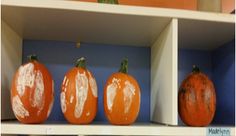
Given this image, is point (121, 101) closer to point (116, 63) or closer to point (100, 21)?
point (100, 21)

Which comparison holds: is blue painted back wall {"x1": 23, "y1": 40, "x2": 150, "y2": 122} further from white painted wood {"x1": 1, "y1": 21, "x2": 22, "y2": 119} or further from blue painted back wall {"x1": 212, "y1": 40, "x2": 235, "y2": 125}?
blue painted back wall {"x1": 212, "y1": 40, "x2": 235, "y2": 125}

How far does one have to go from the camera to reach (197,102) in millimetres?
978

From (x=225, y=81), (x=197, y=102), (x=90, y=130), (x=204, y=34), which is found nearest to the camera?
(x=90, y=130)

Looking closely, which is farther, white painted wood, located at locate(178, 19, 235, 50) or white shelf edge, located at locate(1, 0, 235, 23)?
white painted wood, located at locate(178, 19, 235, 50)

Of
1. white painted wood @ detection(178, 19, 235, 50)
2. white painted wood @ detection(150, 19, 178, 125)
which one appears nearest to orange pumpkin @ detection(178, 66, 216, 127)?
white painted wood @ detection(150, 19, 178, 125)

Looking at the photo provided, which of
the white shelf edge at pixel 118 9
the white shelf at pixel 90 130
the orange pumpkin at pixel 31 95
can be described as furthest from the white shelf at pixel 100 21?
the white shelf at pixel 90 130

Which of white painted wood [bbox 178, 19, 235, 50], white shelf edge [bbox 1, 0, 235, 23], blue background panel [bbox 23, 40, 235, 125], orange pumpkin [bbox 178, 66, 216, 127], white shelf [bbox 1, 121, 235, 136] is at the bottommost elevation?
white shelf [bbox 1, 121, 235, 136]

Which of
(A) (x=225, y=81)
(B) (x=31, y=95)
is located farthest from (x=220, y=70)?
(B) (x=31, y=95)

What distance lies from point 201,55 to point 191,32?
0.27 m

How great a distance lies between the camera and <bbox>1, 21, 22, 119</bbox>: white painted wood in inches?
39.8

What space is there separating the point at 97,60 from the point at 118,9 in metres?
0.38

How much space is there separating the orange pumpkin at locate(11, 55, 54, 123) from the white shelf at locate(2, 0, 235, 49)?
6.5 inches

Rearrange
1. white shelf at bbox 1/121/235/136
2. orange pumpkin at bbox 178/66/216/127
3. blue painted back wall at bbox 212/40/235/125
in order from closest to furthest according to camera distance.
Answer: white shelf at bbox 1/121/235/136, orange pumpkin at bbox 178/66/216/127, blue painted back wall at bbox 212/40/235/125

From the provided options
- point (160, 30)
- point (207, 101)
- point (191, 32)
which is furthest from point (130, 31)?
point (207, 101)
